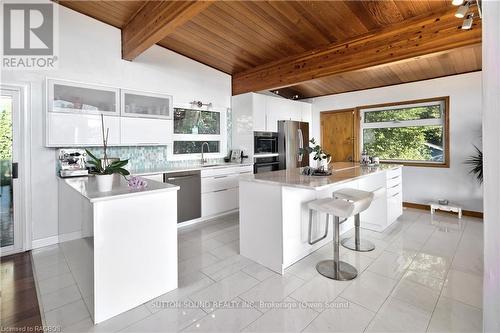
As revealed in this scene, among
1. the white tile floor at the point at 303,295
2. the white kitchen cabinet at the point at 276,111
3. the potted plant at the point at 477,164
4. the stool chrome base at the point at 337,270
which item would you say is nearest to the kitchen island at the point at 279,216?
the white tile floor at the point at 303,295

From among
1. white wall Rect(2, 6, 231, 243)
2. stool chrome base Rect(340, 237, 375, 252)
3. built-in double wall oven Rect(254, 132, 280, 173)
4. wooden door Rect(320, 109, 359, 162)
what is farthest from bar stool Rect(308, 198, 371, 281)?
wooden door Rect(320, 109, 359, 162)

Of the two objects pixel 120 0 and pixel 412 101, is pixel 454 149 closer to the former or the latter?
pixel 412 101

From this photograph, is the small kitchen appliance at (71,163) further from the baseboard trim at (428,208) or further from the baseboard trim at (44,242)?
the baseboard trim at (428,208)

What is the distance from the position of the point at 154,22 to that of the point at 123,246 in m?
2.57

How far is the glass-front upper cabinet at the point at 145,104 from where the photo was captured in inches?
140

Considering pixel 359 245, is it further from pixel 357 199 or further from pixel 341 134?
pixel 341 134

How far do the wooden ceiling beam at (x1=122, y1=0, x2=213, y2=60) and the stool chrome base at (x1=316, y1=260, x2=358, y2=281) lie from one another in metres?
2.79

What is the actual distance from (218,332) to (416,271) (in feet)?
6.52

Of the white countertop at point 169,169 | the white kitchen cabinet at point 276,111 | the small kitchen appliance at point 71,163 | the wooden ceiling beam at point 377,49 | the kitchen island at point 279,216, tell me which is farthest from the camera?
the white kitchen cabinet at point 276,111

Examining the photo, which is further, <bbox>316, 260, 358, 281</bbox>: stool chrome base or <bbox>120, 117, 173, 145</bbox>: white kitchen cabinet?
<bbox>120, 117, 173, 145</bbox>: white kitchen cabinet

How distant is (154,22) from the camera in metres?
2.96

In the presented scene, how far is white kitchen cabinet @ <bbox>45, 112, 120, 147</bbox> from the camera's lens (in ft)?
9.68

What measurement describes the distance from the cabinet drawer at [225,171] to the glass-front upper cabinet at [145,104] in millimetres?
1085

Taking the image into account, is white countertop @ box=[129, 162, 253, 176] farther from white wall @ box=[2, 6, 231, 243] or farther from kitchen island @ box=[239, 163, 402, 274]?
kitchen island @ box=[239, 163, 402, 274]
